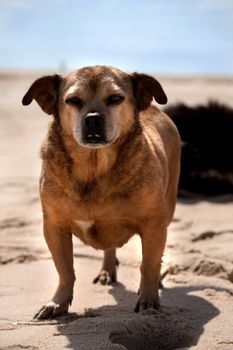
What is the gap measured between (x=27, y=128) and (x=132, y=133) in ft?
38.7

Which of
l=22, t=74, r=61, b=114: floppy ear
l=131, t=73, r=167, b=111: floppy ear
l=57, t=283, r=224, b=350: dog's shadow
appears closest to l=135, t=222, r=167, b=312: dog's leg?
l=57, t=283, r=224, b=350: dog's shadow

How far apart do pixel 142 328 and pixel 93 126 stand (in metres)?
1.30

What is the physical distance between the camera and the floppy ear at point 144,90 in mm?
4965

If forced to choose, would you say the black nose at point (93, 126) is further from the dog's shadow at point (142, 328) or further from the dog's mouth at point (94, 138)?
the dog's shadow at point (142, 328)

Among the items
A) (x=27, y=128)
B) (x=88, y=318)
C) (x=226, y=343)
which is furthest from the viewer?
(x=27, y=128)

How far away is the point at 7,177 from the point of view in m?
9.65

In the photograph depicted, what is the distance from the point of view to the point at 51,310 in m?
4.48

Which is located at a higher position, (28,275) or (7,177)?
(28,275)

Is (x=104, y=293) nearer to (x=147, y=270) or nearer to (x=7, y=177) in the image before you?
(x=147, y=270)

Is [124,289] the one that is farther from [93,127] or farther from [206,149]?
[206,149]

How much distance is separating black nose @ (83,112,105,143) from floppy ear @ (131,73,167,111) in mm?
643

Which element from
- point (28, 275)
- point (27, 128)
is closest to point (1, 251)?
point (28, 275)

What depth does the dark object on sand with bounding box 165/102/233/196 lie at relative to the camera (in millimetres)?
8562

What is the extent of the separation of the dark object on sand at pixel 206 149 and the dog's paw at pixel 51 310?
13.9 ft
